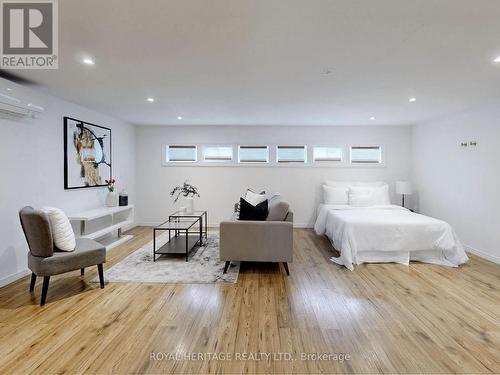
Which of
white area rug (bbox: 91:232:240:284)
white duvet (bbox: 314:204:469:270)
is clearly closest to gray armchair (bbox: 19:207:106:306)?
white area rug (bbox: 91:232:240:284)

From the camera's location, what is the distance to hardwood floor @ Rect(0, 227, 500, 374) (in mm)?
1738

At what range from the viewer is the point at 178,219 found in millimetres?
4676

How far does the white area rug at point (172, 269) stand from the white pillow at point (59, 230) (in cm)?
64

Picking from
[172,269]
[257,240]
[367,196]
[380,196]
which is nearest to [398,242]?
[367,196]

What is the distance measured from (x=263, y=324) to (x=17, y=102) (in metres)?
3.55

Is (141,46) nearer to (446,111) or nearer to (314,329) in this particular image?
(314,329)

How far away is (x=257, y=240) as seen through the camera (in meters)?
3.12

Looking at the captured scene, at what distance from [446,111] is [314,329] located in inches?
176

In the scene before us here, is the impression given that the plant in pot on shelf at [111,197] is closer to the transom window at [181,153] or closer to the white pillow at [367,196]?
the transom window at [181,153]

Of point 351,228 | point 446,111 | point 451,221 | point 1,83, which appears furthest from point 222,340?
point 446,111

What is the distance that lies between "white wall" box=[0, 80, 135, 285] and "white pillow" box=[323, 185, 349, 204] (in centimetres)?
466

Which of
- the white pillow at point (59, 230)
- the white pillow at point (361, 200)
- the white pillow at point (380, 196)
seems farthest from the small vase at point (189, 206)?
the white pillow at point (380, 196)

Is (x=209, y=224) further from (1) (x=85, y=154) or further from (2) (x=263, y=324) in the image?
(2) (x=263, y=324)

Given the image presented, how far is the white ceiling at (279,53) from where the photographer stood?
1654mm
